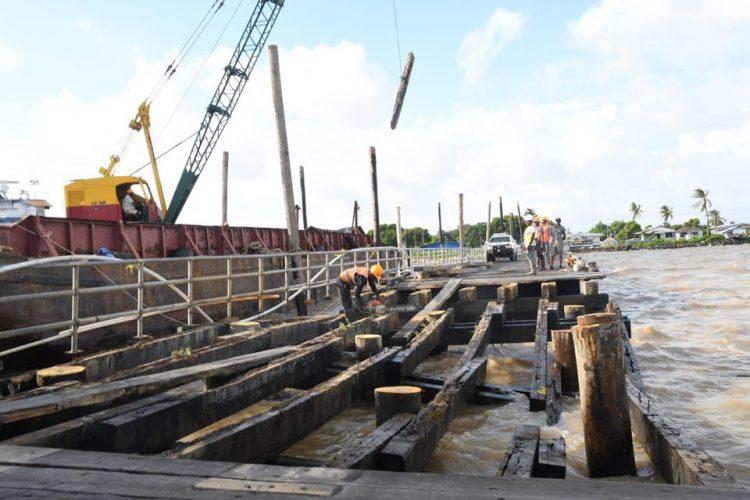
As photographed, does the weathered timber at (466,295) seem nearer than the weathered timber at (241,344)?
No

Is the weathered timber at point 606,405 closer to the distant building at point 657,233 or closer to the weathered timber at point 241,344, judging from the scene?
the weathered timber at point 241,344

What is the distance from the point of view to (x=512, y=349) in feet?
38.0

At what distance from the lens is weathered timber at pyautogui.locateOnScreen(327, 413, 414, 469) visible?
3121 millimetres

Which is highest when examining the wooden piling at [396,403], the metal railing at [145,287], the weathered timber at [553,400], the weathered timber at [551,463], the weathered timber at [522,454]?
the metal railing at [145,287]

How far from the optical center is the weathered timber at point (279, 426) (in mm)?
3418

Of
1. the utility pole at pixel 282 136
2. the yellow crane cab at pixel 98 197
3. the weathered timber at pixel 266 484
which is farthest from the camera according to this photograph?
the yellow crane cab at pixel 98 197

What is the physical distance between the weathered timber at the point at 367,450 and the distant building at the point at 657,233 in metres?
134

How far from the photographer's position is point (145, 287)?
8297mm

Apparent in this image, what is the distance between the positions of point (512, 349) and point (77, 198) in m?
16.3

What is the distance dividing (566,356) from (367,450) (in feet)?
14.2

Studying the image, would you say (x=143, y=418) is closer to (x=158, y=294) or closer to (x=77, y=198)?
(x=158, y=294)

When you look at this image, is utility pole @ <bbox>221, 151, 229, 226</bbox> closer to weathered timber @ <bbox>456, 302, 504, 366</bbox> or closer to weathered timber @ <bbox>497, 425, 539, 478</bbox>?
weathered timber @ <bbox>456, 302, 504, 366</bbox>

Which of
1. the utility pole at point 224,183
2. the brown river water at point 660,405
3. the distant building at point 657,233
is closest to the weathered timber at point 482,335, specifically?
the brown river water at point 660,405

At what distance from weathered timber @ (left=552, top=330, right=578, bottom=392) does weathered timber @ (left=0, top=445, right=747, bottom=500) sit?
4640 mm
